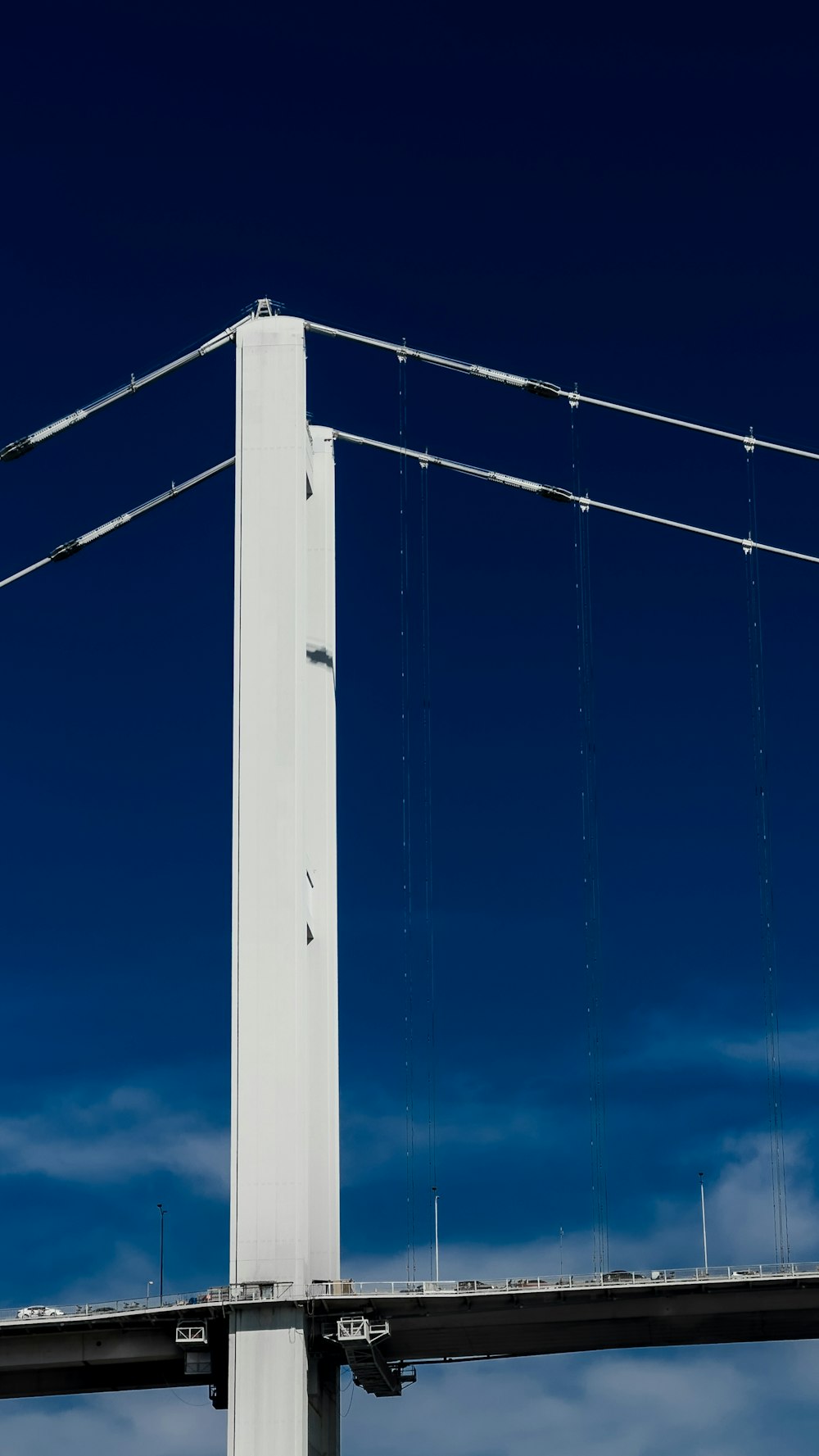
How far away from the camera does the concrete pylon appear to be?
99250 millimetres

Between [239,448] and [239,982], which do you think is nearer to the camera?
[239,982]

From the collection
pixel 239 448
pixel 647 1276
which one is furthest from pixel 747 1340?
pixel 239 448

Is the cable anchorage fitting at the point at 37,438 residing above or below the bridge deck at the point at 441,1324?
above

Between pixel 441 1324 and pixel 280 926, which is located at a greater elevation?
pixel 280 926

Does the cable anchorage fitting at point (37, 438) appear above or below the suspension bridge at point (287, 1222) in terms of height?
above

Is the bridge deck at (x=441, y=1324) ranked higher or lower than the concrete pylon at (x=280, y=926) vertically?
lower

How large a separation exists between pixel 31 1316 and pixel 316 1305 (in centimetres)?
1442

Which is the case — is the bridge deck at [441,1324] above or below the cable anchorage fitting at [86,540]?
below

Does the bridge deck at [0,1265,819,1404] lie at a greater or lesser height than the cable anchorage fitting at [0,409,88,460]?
lesser

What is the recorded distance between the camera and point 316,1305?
101 m

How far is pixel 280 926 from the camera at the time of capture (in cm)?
10481

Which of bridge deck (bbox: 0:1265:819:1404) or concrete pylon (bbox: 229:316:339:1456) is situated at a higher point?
concrete pylon (bbox: 229:316:339:1456)

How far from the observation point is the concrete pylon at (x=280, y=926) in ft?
326

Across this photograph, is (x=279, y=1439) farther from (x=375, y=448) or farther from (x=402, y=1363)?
(x=375, y=448)
